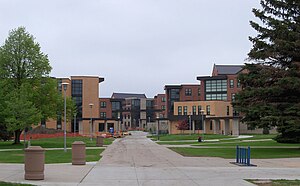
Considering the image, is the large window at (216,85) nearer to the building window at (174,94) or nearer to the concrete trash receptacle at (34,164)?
the building window at (174,94)

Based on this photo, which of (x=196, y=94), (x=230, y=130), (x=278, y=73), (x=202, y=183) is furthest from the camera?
(x=196, y=94)

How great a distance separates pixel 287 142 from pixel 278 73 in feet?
52.5

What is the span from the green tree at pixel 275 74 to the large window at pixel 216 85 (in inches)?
2794

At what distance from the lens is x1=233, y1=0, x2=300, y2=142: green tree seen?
36312 mm

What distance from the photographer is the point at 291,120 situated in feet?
116

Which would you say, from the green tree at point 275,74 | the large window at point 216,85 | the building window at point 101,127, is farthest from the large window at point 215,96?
the green tree at point 275,74

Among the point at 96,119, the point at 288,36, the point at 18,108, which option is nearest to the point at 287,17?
the point at 288,36

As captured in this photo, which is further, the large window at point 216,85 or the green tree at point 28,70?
the large window at point 216,85

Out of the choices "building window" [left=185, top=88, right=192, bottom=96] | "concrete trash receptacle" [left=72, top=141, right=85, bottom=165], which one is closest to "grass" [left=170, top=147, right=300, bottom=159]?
"concrete trash receptacle" [left=72, top=141, right=85, bottom=165]

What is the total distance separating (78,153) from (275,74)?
70.3 feet

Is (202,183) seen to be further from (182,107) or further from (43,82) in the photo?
(182,107)

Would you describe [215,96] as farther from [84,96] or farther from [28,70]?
[28,70]

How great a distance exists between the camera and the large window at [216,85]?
11142 cm

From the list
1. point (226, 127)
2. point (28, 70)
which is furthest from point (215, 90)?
point (28, 70)
